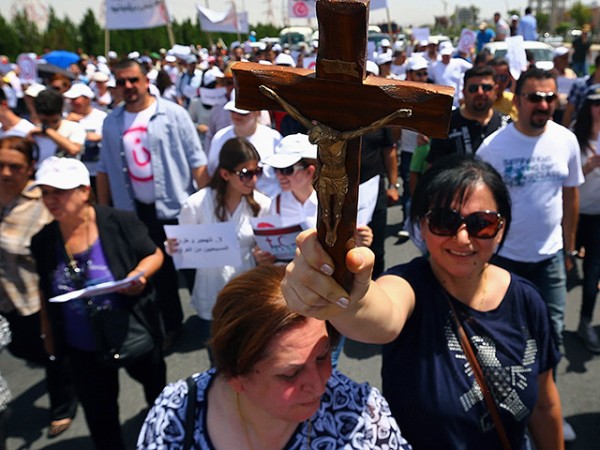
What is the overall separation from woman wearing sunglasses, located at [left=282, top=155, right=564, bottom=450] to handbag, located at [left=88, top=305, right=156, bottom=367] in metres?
1.35

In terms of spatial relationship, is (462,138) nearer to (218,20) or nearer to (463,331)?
(463,331)

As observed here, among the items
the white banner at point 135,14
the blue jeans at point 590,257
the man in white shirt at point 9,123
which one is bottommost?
the blue jeans at point 590,257

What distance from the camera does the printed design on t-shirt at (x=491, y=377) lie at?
156 cm

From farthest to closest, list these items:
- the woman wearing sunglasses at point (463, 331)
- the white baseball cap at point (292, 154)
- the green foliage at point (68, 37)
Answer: the green foliage at point (68, 37)
the white baseball cap at point (292, 154)
the woman wearing sunglasses at point (463, 331)

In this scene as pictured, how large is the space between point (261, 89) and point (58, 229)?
6.04ft

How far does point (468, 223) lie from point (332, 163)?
35.2 inches

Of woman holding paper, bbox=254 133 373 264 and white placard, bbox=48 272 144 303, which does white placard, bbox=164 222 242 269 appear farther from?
white placard, bbox=48 272 144 303

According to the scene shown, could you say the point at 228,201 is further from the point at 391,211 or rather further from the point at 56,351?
the point at 391,211

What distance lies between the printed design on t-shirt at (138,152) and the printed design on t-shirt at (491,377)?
9.35 feet

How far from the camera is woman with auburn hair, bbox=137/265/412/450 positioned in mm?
1455

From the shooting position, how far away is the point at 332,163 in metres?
0.90

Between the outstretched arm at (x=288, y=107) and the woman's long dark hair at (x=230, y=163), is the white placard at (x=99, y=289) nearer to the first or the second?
the woman's long dark hair at (x=230, y=163)

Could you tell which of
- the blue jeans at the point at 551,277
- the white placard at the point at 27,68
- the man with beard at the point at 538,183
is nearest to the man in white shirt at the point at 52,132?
the man with beard at the point at 538,183

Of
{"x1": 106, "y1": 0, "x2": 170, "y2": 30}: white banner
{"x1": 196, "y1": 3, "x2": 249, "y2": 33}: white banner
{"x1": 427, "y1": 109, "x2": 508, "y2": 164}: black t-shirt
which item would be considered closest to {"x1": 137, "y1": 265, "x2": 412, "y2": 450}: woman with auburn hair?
{"x1": 427, "y1": 109, "x2": 508, "y2": 164}: black t-shirt
